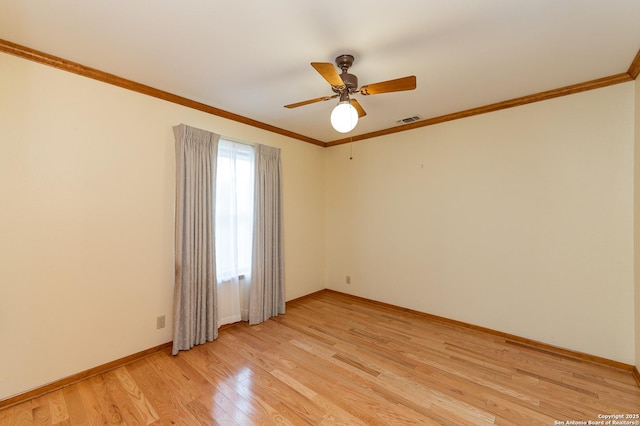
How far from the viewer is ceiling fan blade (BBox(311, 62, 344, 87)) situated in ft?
5.43

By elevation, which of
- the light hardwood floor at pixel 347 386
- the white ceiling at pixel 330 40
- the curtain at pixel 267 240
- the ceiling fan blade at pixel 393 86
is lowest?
the light hardwood floor at pixel 347 386

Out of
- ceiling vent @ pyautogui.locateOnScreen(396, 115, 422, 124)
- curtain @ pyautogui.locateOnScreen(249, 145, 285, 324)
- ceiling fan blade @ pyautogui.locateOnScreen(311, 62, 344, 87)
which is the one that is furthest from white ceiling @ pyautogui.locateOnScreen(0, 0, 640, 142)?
curtain @ pyautogui.locateOnScreen(249, 145, 285, 324)

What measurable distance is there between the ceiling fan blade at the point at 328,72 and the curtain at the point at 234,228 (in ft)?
5.94

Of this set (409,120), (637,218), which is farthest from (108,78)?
(637,218)

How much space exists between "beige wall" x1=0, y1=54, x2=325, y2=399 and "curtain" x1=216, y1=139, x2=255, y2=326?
1.77 ft

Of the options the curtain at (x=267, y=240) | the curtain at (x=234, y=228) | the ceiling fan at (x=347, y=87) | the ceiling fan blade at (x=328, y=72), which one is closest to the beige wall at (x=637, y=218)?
the ceiling fan at (x=347, y=87)

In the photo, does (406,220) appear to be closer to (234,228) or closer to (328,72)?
(234,228)

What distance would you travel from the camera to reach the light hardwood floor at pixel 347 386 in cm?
182

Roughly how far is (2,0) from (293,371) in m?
3.18

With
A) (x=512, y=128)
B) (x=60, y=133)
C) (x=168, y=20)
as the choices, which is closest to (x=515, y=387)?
(x=512, y=128)

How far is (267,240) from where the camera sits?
3547 millimetres

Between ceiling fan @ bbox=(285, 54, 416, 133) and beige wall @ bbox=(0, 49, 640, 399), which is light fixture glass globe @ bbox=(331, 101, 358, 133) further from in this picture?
beige wall @ bbox=(0, 49, 640, 399)

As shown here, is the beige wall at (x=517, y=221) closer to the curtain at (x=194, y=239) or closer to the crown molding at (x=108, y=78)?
the crown molding at (x=108, y=78)

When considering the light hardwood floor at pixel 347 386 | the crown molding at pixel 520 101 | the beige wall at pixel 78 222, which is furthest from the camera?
the crown molding at pixel 520 101
